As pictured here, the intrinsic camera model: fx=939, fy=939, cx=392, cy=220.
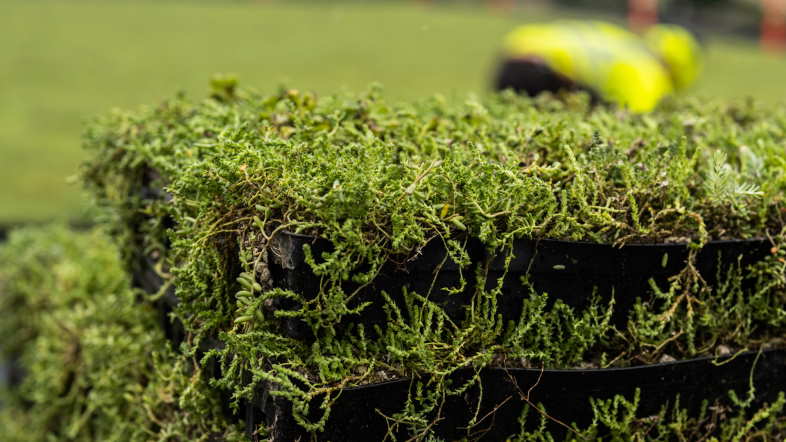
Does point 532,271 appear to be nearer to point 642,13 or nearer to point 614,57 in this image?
point 614,57

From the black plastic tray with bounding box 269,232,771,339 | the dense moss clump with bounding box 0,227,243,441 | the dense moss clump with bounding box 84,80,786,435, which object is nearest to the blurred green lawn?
the dense moss clump with bounding box 0,227,243,441

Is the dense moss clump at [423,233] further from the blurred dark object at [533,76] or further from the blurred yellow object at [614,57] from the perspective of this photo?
the blurred dark object at [533,76]

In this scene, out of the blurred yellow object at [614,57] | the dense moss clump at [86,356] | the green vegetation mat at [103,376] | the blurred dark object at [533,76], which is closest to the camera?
the green vegetation mat at [103,376]

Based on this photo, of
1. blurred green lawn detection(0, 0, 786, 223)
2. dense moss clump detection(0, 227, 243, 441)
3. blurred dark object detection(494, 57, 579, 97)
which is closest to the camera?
dense moss clump detection(0, 227, 243, 441)

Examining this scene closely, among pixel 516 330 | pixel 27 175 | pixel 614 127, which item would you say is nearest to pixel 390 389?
pixel 516 330

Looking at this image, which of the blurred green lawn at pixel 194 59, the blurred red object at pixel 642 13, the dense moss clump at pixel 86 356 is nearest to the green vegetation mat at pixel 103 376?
the dense moss clump at pixel 86 356

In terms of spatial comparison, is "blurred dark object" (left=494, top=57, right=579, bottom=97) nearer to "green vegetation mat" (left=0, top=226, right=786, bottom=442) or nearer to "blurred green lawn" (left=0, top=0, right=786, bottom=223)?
"blurred green lawn" (left=0, top=0, right=786, bottom=223)
